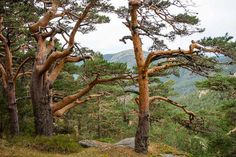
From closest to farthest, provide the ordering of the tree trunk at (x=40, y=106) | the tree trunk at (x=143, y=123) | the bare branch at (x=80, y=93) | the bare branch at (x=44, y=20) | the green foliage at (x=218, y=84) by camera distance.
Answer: the bare branch at (x=44, y=20), the tree trunk at (x=40, y=106), the tree trunk at (x=143, y=123), the green foliage at (x=218, y=84), the bare branch at (x=80, y=93)

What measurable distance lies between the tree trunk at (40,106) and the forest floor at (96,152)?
187 cm

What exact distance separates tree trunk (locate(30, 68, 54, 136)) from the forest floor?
6.13 ft

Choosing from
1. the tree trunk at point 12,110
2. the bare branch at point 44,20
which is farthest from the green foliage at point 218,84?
the tree trunk at point 12,110

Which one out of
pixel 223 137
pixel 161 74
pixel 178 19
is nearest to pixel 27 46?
pixel 161 74

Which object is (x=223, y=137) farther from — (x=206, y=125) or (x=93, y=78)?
(x=93, y=78)

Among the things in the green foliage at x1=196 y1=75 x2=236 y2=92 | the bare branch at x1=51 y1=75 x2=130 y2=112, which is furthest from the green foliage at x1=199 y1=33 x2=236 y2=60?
the bare branch at x1=51 y1=75 x2=130 y2=112

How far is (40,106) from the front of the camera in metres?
15.4

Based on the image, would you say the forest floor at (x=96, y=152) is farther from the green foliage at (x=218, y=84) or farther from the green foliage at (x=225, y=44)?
the green foliage at (x=225, y=44)

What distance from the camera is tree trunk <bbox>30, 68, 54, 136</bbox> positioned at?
15.4 meters

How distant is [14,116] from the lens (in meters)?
16.9

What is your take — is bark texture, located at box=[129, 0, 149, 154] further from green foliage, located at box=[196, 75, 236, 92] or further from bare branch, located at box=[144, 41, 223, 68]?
green foliage, located at box=[196, 75, 236, 92]

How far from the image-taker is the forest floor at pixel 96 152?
38.7 feet

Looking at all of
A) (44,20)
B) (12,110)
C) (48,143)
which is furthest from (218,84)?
(12,110)

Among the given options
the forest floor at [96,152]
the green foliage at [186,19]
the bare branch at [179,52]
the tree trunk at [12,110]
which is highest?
the green foliage at [186,19]
